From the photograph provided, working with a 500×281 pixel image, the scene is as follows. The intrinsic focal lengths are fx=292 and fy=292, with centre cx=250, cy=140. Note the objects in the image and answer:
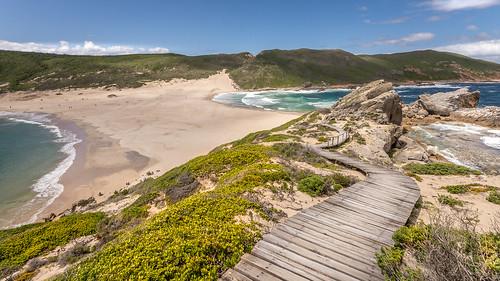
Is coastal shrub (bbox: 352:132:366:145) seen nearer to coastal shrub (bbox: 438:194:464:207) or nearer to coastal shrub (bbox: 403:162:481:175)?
coastal shrub (bbox: 403:162:481:175)

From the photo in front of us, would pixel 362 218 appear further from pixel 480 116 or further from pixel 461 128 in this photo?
pixel 480 116

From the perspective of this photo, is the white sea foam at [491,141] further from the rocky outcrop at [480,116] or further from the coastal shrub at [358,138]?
the coastal shrub at [358,138]

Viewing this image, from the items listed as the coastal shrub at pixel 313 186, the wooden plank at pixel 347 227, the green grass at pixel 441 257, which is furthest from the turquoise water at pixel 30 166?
the green grass at pixel 441 257

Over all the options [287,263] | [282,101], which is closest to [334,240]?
[287,263]

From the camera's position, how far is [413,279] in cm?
549

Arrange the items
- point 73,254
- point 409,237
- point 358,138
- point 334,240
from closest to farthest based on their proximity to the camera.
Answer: point 334,240 → point 409,237 → point 73,254 → point 358,138

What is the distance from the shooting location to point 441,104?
→ 4747 cm

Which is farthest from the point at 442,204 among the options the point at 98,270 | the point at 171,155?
the point at 171,155

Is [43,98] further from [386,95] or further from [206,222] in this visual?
[206,222]

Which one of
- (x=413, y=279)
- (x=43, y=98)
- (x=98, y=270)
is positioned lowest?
(x=43, y=98)

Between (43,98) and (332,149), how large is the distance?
83554 millimetres

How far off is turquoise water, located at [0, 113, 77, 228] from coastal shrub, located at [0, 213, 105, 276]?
6814 mm

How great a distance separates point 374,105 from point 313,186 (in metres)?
25.1

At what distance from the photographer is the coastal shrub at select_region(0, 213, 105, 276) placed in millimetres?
10578
